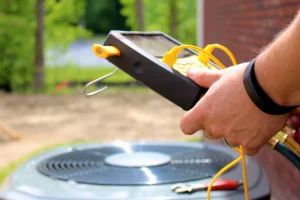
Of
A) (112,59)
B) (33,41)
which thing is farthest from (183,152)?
(33,41)

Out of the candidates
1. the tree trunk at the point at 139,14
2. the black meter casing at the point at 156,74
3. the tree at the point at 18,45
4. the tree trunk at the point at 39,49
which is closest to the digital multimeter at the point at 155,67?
the black meter casing at the point at 156,74

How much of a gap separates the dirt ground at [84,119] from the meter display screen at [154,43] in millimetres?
5313

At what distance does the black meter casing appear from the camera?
1456 millimetres

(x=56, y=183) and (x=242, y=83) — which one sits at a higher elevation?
(x=242, y=83)

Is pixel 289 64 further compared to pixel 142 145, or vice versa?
pixel 142 145

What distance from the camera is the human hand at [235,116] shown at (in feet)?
4.12

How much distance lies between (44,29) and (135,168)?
1253 centimetres

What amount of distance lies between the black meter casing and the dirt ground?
18.2 ft

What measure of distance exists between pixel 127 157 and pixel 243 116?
1.37 meters

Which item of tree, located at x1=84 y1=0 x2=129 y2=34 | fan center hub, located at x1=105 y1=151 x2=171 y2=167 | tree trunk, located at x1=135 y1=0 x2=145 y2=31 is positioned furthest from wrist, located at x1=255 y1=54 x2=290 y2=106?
tree, located at x1=84 y1=0 x2=129 y2=34

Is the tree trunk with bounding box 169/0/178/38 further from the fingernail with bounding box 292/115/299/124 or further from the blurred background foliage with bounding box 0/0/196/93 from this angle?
the fingernail with bounding box 292/115/299/124

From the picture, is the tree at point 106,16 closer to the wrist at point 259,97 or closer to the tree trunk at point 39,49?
the tree trunk at point 39,49

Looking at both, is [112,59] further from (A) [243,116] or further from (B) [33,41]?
(B) [33,41]

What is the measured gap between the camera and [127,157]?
2.57 metres
